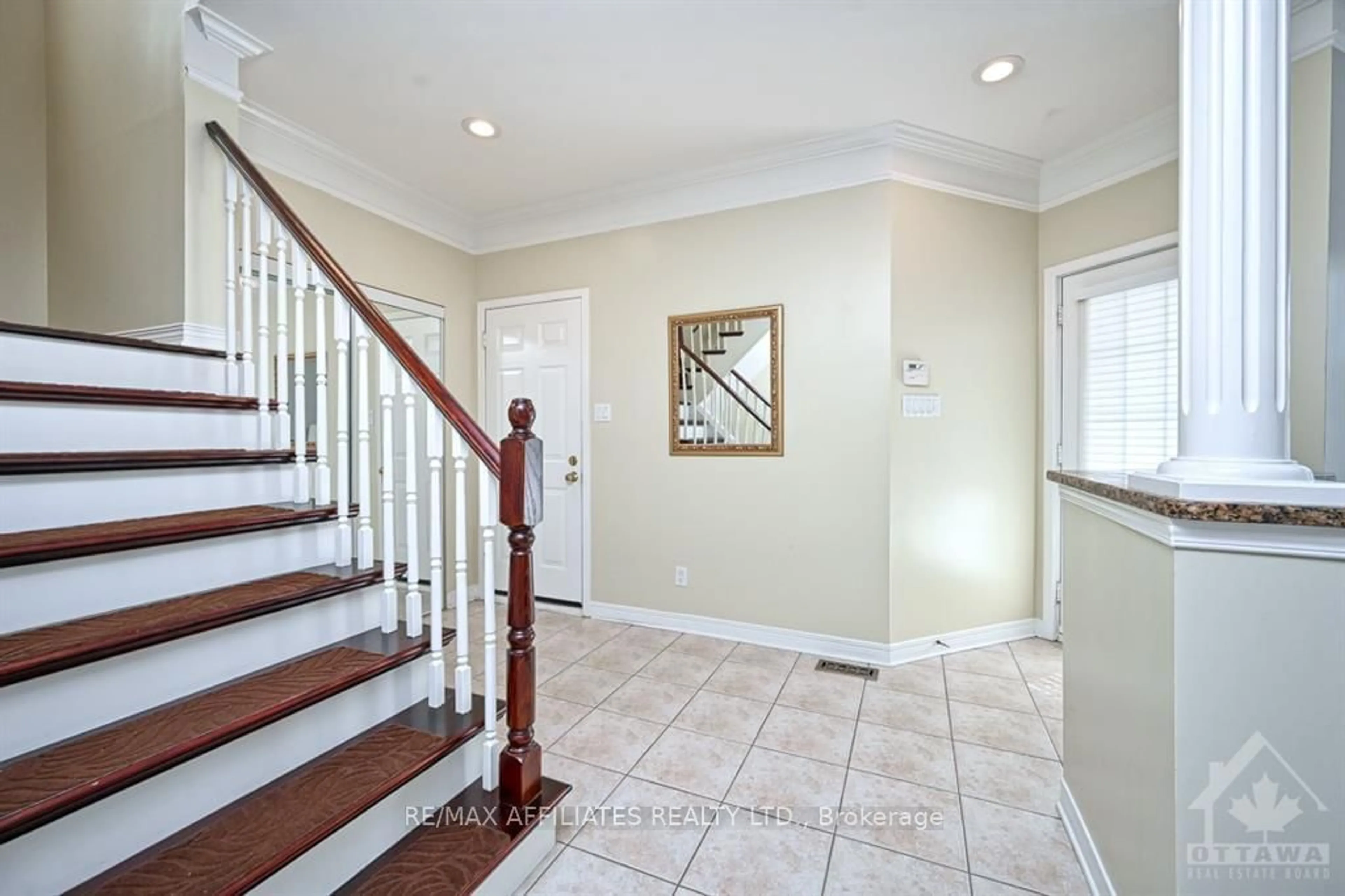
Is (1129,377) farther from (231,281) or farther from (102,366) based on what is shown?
(102,366)

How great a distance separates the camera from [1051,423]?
3051 millimetres

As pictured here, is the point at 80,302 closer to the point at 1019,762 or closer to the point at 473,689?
the point at 473,689

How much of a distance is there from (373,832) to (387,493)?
89cm

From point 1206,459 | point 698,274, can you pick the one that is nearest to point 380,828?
point 1206,459

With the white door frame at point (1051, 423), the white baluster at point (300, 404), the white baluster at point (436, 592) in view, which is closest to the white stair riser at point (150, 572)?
the white baluster at point (300, 404)

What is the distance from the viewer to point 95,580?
4.36 feet

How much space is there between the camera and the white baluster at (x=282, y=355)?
1.91 metres

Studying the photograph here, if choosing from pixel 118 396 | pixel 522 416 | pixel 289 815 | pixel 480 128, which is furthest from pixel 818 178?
pixel 289 815

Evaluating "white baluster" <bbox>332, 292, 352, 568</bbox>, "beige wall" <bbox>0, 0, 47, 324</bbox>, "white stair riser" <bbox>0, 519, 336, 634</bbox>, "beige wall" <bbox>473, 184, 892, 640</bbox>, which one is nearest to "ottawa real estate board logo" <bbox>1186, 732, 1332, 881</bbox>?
"beige wall" <bbox>473, 184, 892, 640</bbox>

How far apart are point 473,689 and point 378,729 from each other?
102 cm

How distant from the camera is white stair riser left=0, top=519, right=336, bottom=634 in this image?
123 centimetres

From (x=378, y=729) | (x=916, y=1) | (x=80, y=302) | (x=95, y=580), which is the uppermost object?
(x=916, y=1)

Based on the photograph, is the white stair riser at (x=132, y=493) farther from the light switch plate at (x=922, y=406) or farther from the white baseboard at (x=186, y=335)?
the light switch plate at (x=922, y=406)

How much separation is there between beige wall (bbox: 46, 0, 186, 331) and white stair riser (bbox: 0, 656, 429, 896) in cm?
165
